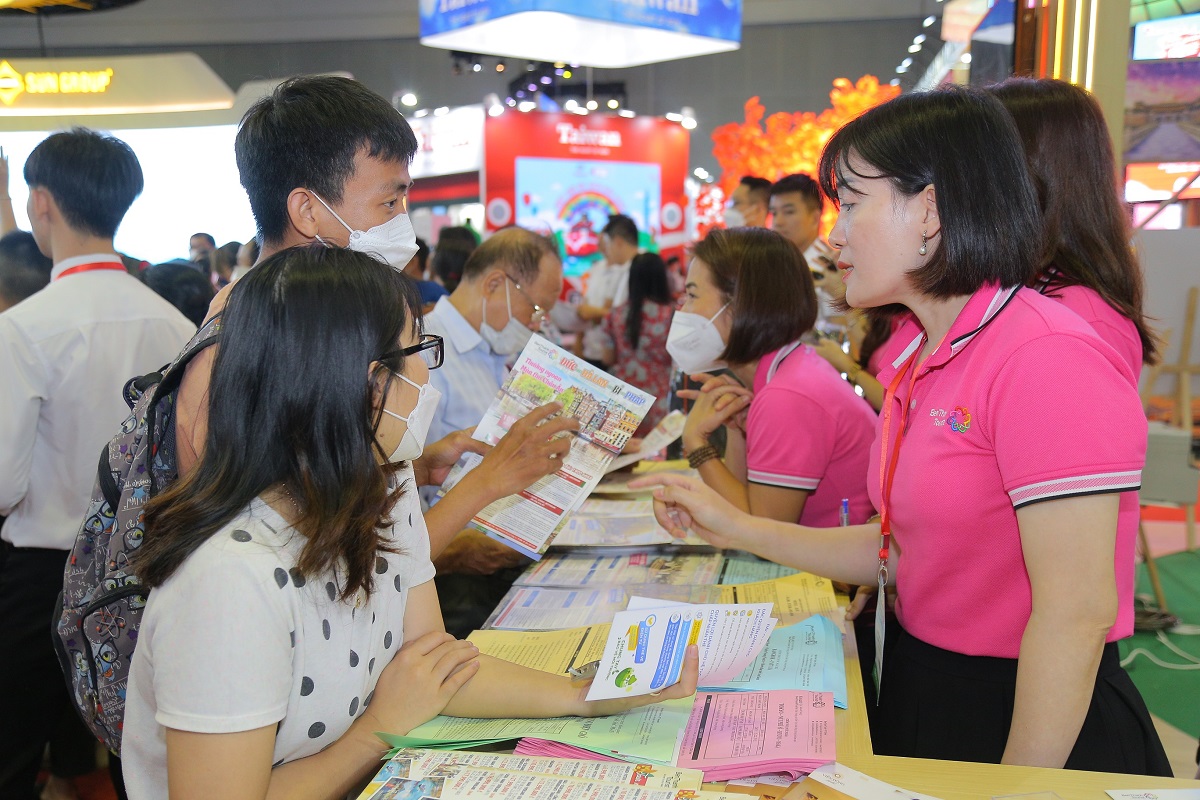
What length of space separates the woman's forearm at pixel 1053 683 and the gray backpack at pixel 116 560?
Answer: 1152 millimetres

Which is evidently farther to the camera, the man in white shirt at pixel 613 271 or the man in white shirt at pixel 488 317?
the man in white shirt at pixel 613 271

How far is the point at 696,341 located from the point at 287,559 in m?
1.71

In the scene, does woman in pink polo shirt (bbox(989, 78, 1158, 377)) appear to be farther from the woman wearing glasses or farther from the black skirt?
the woman wearing glasses

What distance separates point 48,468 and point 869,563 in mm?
2001

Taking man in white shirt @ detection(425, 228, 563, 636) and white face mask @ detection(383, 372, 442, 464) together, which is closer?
white face mask @ detection(383, 372, 442, 464)

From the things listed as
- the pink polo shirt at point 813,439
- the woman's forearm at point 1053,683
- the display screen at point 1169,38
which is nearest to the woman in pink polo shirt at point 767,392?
the pink polo shirt at point 813,439

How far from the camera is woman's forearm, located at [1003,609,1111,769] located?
3.79 feet

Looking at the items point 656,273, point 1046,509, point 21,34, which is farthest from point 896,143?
point 21,34

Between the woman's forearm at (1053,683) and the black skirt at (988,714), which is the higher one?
the woman's forearm at (1053,683)

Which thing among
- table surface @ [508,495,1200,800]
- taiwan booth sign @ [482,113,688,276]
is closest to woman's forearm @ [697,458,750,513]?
table surface @ [508,495,1200,800]

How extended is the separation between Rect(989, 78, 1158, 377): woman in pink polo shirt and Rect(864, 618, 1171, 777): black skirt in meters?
0.58

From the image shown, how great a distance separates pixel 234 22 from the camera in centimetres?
1257

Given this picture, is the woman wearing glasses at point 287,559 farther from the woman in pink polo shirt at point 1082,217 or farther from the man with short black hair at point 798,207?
the man with short black hair at point 798,207

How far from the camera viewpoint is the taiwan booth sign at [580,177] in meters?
10.6
